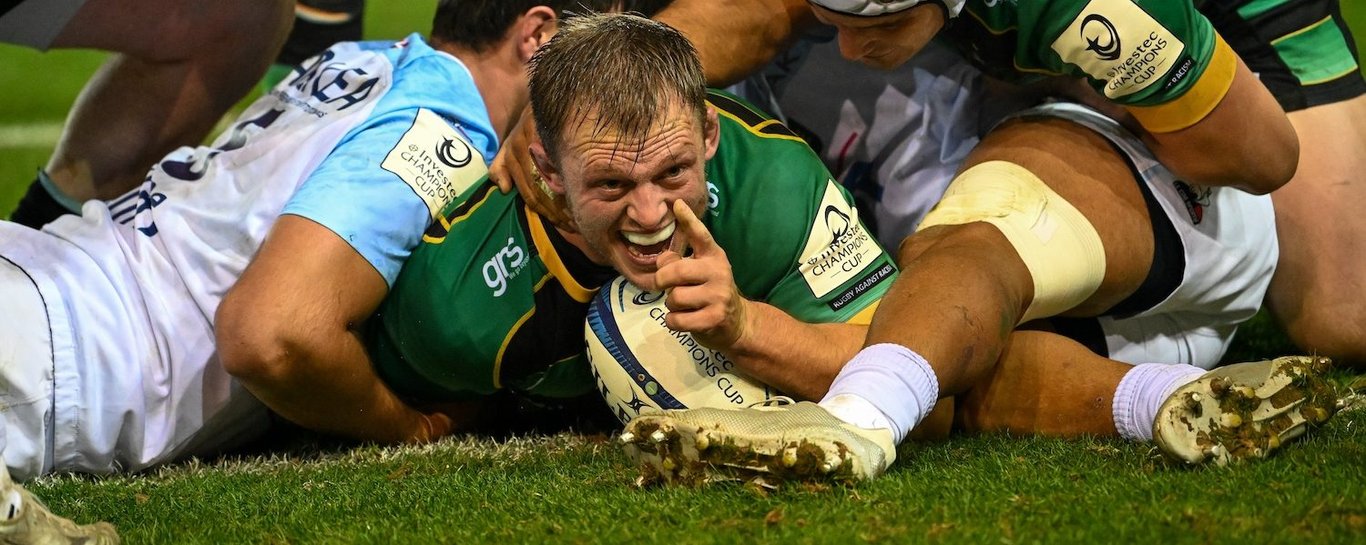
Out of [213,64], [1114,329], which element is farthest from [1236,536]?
[213,64]

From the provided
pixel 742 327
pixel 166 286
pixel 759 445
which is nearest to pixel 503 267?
pixel 742 327

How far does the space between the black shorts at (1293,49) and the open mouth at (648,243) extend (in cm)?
241

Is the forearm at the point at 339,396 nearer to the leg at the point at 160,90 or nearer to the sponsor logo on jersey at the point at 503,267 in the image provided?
the sponsor logo on jersey at the point at 503,267

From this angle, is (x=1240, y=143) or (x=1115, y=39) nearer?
(x=1115, y=39)

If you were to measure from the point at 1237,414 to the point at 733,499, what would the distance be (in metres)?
1.10

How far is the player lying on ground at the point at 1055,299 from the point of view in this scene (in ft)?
10.3

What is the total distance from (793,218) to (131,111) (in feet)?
8.70

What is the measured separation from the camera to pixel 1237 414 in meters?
3.18

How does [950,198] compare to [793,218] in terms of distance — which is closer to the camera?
[793,218]

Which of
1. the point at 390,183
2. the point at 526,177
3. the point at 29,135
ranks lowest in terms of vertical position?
the point at 29,135

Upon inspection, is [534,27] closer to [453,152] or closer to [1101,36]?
[453,152]

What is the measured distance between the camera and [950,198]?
3990 millimetres

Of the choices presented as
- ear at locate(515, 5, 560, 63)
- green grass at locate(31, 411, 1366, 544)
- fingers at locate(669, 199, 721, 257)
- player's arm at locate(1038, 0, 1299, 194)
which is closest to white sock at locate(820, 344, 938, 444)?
green grass at locate(31, 411, 1366, 544)

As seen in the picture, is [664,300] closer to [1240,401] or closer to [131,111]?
[1240,401]
